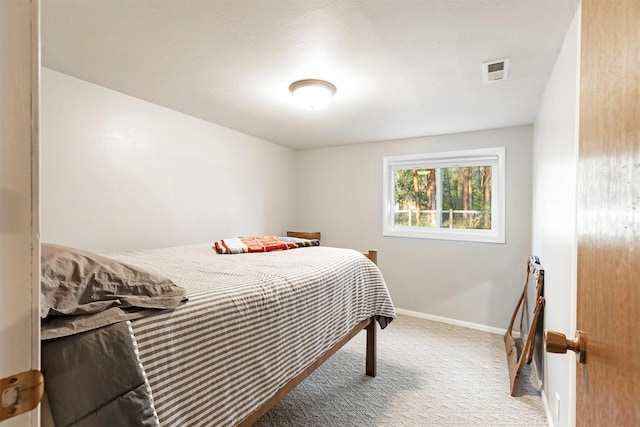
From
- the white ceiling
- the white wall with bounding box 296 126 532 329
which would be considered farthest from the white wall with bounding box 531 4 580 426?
the white wall with bounding box 296 126 532 329

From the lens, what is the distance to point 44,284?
730mm

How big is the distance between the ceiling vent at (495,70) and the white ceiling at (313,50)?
40 millimetres

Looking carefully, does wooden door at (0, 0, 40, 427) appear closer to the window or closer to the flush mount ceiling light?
the flush mount ceiling light

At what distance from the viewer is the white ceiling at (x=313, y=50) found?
1379 millimetres

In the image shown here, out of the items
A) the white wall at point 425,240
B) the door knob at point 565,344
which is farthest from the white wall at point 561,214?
the white wall at point 425,240

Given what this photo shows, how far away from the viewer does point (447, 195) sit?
367cm

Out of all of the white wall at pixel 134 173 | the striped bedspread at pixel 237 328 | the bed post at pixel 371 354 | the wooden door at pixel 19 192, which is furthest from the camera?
the bed post at pixel 371 354

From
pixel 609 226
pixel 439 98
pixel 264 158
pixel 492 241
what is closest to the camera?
pixel 609 226

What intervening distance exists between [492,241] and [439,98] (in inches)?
68.8

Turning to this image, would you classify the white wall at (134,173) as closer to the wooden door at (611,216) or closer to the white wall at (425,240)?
the white wall at (425,240)

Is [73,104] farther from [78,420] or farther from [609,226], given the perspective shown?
[609,226]

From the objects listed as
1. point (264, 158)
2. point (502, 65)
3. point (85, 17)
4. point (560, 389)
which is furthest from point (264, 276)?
point (264, 158)

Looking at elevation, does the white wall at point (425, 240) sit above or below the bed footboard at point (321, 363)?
above

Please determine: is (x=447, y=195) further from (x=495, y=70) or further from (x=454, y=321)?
(x=495, y=70)
